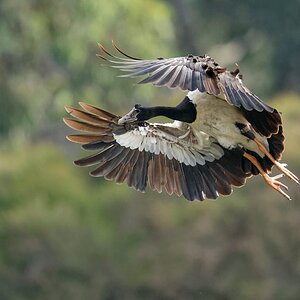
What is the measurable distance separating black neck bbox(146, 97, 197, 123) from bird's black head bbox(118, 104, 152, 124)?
0.04 m

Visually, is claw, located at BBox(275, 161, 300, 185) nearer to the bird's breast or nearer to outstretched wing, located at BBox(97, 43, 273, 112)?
the bird's breast

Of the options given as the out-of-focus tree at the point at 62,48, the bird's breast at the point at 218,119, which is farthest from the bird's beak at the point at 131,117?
the out-of-focus tree at the point at 62,48

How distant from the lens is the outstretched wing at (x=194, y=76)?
371 inches

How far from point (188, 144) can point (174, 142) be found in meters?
0.11

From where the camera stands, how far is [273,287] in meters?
19.3

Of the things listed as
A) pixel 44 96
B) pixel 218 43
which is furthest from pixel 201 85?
pixel 218 43

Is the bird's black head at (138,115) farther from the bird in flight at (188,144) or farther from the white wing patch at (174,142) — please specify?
the white wing patch at (174,142)

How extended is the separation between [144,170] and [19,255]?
8685mm

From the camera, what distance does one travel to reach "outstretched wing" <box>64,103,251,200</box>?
10.9m

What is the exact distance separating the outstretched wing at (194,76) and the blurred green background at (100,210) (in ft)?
31.6

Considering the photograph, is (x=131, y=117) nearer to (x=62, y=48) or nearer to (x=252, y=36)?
(x=62, y=48)

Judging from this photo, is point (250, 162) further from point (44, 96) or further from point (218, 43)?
point (218, 43)

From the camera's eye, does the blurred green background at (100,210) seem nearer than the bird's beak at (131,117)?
No

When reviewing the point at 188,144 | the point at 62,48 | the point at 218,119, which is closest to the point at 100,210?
the point at 62,48
